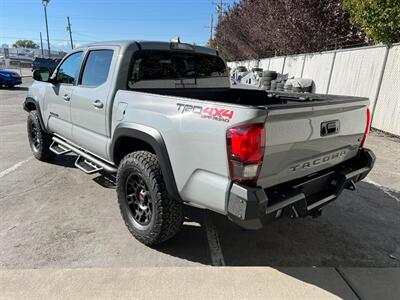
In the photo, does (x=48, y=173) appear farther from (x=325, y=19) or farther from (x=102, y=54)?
(x=325, y=19)

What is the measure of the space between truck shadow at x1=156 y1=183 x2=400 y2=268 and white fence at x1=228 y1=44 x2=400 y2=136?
5.39 meters

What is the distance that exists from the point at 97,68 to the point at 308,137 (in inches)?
105

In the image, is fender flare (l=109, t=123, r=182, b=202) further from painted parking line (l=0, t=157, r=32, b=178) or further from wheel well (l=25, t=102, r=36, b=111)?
wheel well (l=25, t=102, r=36, b=111)

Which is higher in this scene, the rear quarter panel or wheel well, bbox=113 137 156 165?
the rear quarter panel

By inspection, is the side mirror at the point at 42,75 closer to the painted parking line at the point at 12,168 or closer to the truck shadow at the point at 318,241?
the painted parking line at the point at 12,168

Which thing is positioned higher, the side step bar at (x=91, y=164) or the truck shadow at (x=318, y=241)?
the side step bar at (x=91, y=164)

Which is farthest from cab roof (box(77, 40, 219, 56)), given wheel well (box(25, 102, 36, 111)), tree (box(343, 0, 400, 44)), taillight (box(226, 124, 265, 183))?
tree (box(343, 0, 400, 44))

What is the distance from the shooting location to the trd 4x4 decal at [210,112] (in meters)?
2.54

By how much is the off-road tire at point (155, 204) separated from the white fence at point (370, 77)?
7.64 m

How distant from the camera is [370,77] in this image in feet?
32.7

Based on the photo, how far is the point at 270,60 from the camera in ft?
70.5

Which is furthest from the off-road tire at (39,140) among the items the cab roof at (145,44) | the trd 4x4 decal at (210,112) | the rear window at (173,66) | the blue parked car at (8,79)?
the blue parked car at (8,79)

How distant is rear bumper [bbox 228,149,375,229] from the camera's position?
2498 millimetres

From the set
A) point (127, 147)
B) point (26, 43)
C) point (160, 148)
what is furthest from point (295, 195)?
point (26, 43)
